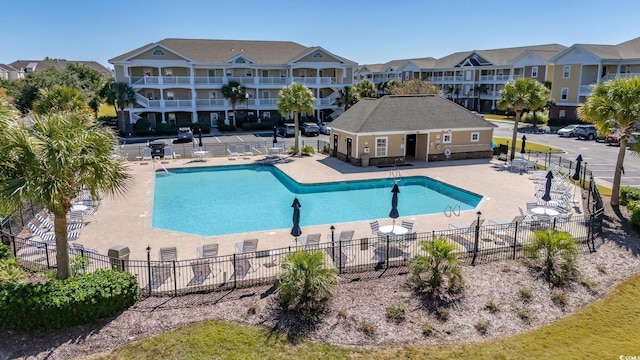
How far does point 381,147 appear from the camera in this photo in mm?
31703

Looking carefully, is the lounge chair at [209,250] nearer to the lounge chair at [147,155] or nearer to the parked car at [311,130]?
the lounge chair at [147,155]

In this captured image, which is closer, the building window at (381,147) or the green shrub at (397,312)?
the green shrub at (397,312)

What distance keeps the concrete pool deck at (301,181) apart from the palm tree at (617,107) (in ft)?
13.3

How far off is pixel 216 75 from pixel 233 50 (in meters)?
4.63

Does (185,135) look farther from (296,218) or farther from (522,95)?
(296,218)

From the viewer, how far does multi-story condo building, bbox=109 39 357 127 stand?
161 feet

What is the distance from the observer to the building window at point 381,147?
3156 centimetres

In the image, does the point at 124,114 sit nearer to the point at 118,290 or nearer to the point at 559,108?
the point at 118,290

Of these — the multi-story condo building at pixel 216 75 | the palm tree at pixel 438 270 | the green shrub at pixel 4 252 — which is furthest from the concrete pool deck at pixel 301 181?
the multi-story condo building at pixel 216 75

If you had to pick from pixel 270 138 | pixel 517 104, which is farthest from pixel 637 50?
pixel 270 138

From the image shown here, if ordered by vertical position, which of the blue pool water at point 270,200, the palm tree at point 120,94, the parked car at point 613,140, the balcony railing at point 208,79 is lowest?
the blue pool water at point 270,200

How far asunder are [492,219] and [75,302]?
1551 centimetres

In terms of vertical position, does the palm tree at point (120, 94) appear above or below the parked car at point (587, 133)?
above


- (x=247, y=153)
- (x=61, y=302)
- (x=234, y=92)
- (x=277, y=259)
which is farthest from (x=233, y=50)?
(x=61, y=302)
